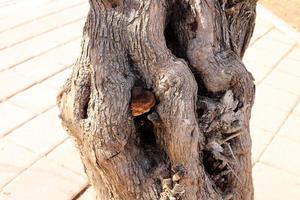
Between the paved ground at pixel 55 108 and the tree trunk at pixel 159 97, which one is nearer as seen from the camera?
the tree trunk at pixel 159 97

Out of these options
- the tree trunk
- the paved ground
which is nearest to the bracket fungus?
the tree trunk

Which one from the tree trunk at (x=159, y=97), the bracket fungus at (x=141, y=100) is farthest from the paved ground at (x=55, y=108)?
the bracket fungus at (x=141, y=100)

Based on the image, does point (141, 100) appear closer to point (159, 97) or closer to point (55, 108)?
point (159, 97)

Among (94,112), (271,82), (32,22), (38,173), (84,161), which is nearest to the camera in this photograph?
(94,112)

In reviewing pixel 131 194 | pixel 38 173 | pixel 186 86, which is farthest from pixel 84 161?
pixel 38 173

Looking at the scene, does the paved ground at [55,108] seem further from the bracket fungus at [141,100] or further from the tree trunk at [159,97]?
the bracket fungus at [141,100]

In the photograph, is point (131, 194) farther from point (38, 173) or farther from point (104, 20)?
point (38, 173)

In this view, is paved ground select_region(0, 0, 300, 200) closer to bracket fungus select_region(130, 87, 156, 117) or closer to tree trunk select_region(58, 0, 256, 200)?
tree trunk select_region(58, 0, 256, 200)
